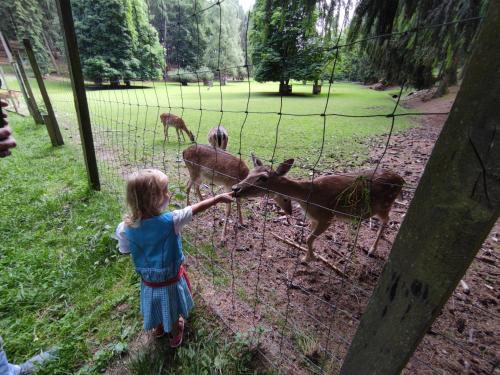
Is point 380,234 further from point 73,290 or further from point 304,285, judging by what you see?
point 73,290

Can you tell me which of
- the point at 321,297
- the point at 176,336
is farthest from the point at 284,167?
the point at 176,336

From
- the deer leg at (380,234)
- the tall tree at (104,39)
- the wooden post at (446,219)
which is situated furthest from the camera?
the tall tree at (104,39)

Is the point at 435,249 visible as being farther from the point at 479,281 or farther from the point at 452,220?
the point at 479,281

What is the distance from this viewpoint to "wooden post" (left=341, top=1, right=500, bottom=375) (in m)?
0.71

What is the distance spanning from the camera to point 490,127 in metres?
0.71

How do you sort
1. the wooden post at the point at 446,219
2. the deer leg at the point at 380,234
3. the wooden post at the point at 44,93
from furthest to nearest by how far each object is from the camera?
the wooden post at the point at 44,93 < the deer leg at the point at 380,234 < the wooden post at the point at 446,219

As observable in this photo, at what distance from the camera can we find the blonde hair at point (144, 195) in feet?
6.18

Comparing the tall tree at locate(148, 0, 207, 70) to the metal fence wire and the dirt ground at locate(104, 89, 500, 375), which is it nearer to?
the metal fence wire

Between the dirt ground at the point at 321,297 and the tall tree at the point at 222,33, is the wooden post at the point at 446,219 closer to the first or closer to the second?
the dirt ground at the point at 321,297

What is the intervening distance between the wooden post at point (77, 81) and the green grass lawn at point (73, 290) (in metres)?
0.48

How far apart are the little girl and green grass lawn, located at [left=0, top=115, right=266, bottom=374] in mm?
332

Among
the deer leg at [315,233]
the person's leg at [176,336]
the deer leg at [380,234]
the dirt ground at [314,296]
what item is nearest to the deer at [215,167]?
the dirt ground at [314,296]

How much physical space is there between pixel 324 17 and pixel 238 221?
141 inches

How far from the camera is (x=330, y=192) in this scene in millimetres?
3240
